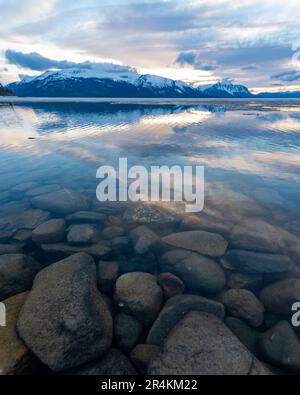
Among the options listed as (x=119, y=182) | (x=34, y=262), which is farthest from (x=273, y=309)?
(x=119, y=182)

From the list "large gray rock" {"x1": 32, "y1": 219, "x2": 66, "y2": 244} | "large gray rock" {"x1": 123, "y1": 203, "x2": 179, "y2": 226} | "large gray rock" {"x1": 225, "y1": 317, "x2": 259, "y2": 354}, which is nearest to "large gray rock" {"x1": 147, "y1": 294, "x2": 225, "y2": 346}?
"large gray rock" {"x1": 225, "y1": 317, "x2": 259, "y2": 354}

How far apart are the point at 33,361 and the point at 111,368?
4.92 ft

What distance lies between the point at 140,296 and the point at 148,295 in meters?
0.20

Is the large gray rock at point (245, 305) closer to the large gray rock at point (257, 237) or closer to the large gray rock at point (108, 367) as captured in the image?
the large gray rock at point (257, 237)

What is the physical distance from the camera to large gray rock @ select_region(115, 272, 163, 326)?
6.73 meters

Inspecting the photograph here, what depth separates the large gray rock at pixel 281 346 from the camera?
5.71m

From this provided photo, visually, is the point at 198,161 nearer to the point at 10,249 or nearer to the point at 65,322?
the point at 10,249

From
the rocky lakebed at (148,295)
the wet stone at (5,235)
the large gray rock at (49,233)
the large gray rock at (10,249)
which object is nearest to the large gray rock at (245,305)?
the rocky lakebed at (148,295)

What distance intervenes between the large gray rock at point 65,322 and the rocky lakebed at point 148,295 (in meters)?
0.02

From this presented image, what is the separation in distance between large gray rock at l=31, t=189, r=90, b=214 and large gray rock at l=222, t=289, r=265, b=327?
24.8 ft

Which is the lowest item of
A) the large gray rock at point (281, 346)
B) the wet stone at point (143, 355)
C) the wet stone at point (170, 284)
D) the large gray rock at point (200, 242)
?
the wet stone at point (143, 355)

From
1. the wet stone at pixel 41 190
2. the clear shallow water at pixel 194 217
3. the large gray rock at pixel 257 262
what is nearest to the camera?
the clear shallow water at pixel 194 217

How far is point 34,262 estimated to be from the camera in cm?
815
